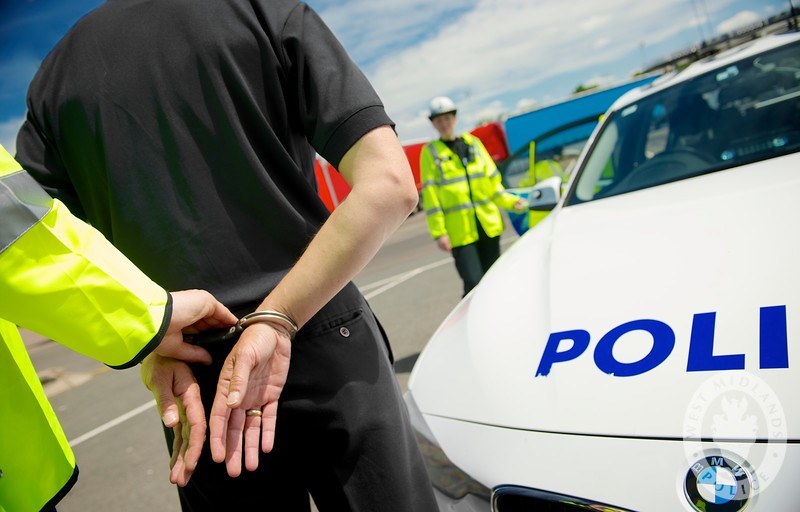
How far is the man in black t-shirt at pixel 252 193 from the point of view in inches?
36.8

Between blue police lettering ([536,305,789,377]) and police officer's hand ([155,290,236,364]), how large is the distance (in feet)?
2.59

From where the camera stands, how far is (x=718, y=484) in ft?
3.25

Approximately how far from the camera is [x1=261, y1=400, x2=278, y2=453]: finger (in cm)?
93

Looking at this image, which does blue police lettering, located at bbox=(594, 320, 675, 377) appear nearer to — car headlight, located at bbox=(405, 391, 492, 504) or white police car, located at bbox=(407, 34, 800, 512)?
white police car, located at bbox=(407, 34, 800, 512)

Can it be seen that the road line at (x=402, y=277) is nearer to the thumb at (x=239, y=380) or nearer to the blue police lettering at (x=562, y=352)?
the blue police lettering at (x=562, y=352)

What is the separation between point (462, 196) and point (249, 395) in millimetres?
3085

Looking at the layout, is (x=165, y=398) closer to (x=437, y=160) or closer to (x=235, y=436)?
(x=235, y=436)

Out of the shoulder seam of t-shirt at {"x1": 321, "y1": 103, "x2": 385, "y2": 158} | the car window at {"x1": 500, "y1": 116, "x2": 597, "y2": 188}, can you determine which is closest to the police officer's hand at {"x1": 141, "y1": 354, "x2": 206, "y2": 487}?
the shoulder seam of t-shirt at {"x1": 321, "y1": 103, "x2": 385, "y2": 158}

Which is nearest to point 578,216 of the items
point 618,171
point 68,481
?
point 618,171

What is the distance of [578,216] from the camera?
7.05 ft

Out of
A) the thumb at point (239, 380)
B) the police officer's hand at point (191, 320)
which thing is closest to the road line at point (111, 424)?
the police officer's hand at point (191, 320)

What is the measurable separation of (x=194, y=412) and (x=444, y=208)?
3123 millimetres

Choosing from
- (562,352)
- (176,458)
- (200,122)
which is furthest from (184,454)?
(562,352)

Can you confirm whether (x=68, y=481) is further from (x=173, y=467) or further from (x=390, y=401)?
(x=390, y=401)
